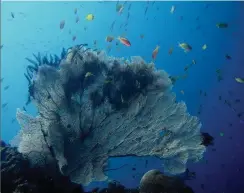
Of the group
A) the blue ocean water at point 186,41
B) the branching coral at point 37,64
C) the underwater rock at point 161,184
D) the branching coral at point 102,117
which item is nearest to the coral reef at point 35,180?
the underwater rock at point 161,184

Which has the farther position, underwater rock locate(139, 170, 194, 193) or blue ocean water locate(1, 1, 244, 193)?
blue ocean water locate(1, 1, 244, 193)

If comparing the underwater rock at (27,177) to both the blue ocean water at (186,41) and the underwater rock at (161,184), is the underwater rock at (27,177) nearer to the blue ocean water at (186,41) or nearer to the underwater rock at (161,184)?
the underwater rock at (161,184)

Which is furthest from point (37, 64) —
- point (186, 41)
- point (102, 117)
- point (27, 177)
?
point (186, 41)

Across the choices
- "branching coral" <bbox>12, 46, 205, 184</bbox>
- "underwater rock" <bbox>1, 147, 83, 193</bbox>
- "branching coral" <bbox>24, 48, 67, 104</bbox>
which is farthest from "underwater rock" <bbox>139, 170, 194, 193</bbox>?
"branching coral" <bbox>24, 48, 67, 104</bbox>

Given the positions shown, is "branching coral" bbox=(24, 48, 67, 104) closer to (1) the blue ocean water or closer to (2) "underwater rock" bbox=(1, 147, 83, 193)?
(2) "underwater rock" bbox=(1, 147, 83, 193)

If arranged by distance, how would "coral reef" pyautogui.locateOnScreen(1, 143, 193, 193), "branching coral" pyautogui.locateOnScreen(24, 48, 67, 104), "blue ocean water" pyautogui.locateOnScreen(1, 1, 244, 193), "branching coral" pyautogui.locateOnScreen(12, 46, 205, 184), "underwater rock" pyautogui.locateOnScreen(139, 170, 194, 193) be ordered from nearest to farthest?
"coral reef" pyautogui.locateOnScreen(1, 143, 193, 193) < "branching coral" pyautogui.locateOnScreen(12, 46, 205, 184) < "branching coral" pyautogui.locateOnScreen(24, 48, 67, 104) < "underwater rock" pyautogui.locateOnScreen(139, 170, 194, 193) < "blue ocean water" pyautogui.locateOnScreen(1, 1, 244, 193)

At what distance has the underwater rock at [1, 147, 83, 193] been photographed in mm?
5040

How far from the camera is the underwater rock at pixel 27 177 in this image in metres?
5.04

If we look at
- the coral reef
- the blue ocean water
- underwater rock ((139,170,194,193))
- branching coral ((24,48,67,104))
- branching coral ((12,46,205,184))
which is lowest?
underwater rock ((139,170,194,193))

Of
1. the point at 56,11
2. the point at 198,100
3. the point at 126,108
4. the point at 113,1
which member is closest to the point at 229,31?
the point at 198,100

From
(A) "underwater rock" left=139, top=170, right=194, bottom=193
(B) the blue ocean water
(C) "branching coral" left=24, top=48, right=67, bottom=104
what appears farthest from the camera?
(B) the blue ocean water

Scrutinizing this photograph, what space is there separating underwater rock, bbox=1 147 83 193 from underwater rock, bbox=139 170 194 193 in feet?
5.64

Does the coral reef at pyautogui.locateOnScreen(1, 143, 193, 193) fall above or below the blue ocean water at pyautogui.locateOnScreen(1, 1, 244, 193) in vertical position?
below

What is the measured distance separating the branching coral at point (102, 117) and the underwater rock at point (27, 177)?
30 cm
